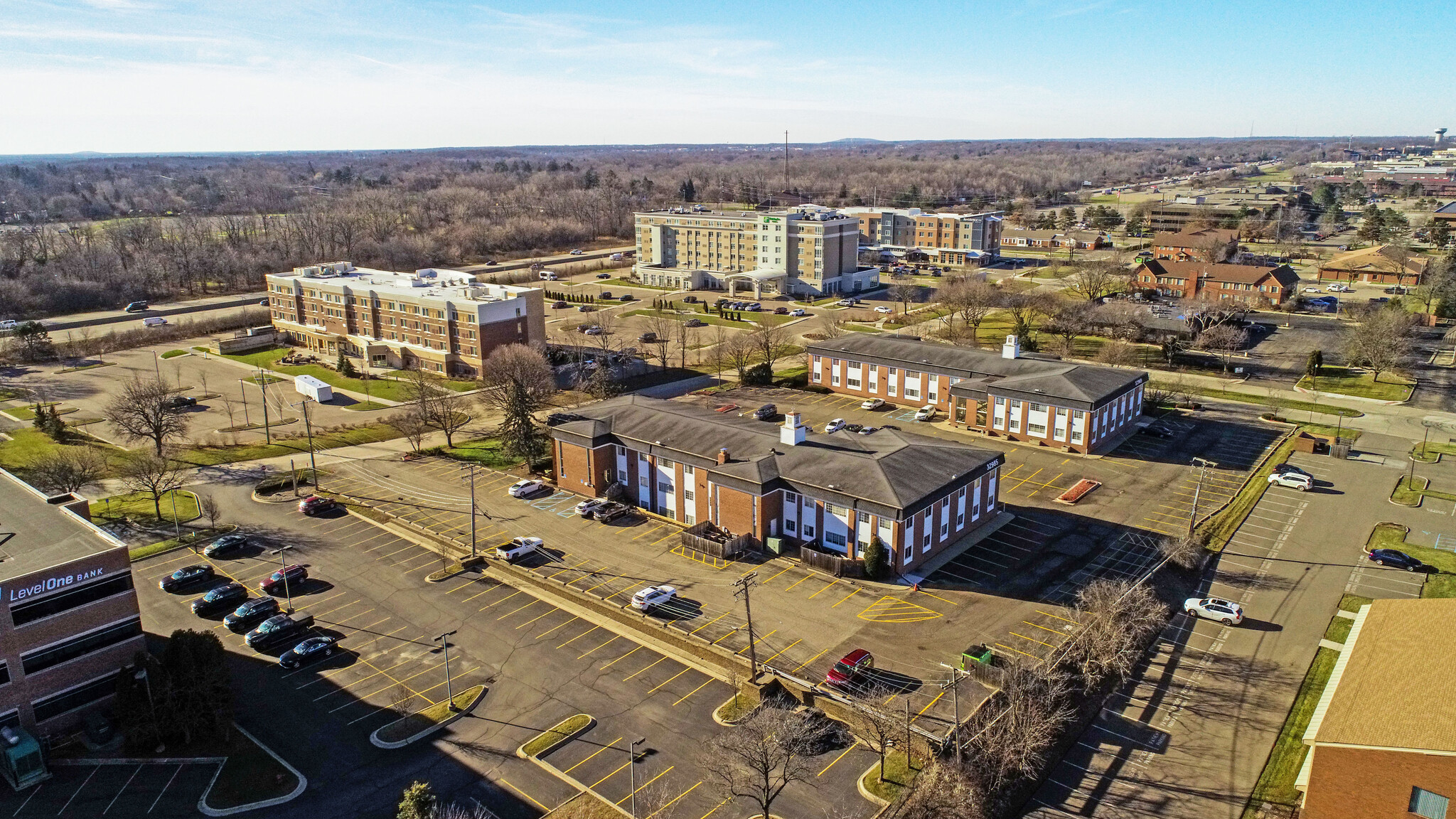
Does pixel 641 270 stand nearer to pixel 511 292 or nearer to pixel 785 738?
pixel 511 292

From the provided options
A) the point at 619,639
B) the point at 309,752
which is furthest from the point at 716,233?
the point at 309,752

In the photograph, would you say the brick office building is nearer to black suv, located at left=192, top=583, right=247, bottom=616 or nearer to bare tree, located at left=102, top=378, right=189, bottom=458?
black suv, located at left=192, top=583, right=247, bottom=616

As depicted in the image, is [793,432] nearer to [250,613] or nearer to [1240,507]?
[1240,507]

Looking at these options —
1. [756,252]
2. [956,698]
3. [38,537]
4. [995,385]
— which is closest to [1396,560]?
[995,385]

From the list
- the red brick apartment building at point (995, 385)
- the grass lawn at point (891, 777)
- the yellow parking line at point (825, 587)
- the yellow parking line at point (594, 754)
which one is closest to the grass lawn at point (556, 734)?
the yellow parking line at point (594, 754)

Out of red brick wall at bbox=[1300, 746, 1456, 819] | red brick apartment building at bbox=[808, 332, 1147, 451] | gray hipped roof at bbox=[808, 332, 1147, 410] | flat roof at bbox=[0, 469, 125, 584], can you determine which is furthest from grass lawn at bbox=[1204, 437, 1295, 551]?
flat roof at bbox=[0, 469, 125, 584]

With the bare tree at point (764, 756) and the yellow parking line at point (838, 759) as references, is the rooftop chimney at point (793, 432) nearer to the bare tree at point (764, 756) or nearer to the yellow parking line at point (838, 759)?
the bare tree at point (764, 756)
